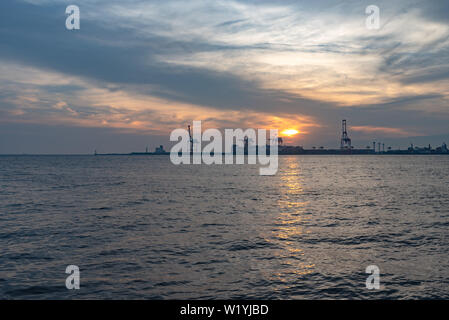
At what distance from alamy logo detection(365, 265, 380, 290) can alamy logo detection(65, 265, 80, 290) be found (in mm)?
9383

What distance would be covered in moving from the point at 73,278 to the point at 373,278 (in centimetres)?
1021

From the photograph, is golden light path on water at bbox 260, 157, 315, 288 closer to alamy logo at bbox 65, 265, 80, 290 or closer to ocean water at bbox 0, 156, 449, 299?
ocean water at bbox 0, 156, 449, 299

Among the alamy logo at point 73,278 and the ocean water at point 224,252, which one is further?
the alamy logo at point 73,278

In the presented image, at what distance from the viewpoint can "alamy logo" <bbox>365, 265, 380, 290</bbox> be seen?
35.2 feet

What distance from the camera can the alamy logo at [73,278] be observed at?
10836 mm

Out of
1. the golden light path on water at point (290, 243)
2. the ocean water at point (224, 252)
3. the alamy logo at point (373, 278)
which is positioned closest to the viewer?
the ocean water at point (224, 252)

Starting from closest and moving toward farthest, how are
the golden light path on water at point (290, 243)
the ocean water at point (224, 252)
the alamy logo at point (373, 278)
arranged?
the ocean water at point (224, 252) < the alamy logo at point (373, 278) < the golden light path on water at point (290, 243)

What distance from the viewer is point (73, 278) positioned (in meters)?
11.5

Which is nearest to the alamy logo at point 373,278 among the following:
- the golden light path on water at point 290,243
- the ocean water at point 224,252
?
the ocean water at point 224,252

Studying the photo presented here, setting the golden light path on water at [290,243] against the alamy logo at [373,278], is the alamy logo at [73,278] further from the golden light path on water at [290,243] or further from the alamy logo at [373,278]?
the alamy logo at [373,278]

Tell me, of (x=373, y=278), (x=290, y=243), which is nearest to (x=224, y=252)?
(x=290, y=243)

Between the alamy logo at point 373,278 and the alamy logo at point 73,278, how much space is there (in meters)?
9.38
